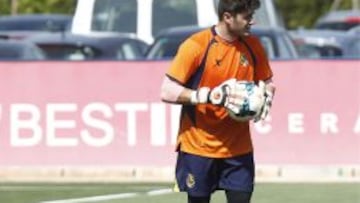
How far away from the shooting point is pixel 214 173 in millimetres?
8695

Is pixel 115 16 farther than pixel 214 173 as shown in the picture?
Yes

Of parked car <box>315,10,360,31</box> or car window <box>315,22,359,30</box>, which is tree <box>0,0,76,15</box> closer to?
parked car <box>315,10,360,31</box>

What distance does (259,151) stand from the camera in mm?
15578

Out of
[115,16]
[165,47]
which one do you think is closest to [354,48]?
[115,16]

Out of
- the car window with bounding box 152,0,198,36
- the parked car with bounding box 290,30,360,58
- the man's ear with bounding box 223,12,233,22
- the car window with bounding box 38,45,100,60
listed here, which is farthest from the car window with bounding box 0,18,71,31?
the man's ear with bounding box 223,12,233,22

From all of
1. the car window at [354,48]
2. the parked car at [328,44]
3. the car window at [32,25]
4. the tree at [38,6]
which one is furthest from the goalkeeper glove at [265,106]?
the tree at [38,6]

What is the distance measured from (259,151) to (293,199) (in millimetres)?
2285

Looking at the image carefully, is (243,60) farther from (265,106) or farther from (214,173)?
(214,173)

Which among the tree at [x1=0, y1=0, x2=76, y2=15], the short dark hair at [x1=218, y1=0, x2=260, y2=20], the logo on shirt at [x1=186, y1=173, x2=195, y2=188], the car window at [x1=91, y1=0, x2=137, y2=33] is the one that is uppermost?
the short dark hair at [x1=218, y1=0, x2=260, y2=20]

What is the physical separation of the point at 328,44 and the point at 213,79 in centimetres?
1669

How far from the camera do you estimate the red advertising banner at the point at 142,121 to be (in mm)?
15570

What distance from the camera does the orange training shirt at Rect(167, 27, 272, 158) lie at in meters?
8.47

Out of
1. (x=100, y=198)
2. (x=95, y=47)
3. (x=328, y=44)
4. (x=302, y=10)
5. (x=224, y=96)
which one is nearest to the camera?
(x=224, y=96)

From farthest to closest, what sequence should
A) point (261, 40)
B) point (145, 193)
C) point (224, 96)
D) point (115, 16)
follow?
point (115, 16), point (261, 40), point (145, 193), point (224, 96)
